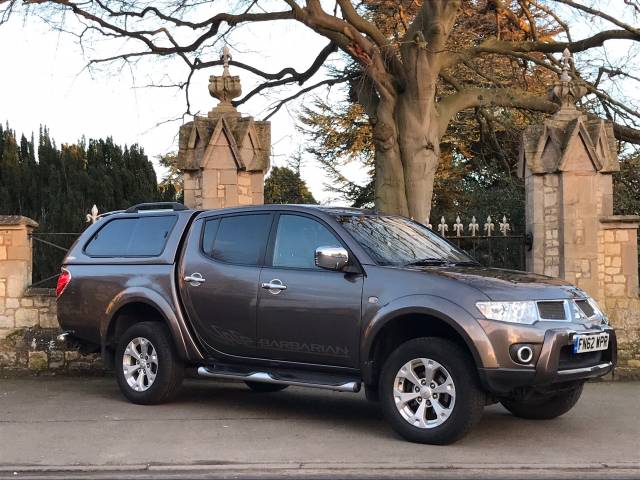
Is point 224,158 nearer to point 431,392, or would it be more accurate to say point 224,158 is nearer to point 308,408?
point 308,408

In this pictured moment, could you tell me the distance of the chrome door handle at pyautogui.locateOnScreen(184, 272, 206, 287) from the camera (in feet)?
26.1

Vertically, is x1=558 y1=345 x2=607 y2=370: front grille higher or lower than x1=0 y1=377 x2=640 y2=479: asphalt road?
higher

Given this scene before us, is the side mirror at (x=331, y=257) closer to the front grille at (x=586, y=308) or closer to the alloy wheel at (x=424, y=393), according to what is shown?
the alloy wheel at (x=424, y=393)

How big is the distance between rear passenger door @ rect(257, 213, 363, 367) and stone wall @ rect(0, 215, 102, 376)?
416 centimetres

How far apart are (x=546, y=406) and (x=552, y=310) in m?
1.39

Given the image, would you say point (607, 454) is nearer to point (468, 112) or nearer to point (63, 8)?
point (63, 8)

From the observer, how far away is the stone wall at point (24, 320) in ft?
35.1

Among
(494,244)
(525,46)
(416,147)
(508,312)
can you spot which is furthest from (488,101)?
(508,312)

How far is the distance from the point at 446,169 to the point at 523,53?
12.2 metres

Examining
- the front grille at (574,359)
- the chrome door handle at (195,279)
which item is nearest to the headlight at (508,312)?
the front grille at (574,359)

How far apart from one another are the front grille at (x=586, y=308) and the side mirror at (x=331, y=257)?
74.6 inches

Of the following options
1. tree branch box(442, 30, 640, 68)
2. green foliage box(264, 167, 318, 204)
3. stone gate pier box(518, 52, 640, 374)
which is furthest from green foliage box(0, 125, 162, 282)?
stone gate pier box(518, 52, 640, 374)

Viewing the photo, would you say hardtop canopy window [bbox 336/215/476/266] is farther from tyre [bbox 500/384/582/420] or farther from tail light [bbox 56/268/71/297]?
tail light [bbox 56/268/71/297]

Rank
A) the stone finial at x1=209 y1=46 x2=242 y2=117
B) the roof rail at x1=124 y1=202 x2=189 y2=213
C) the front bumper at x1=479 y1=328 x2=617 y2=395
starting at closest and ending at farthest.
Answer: the front bumper at x1=479 y1=328 x2=617 y2=395, the roof rail at x1=124 y1=202 x2=189 y2=213, the stone finial at x1=209 y1=46 x2=242 y2=117
